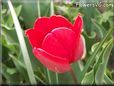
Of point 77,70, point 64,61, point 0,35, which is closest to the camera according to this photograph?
point 64,61

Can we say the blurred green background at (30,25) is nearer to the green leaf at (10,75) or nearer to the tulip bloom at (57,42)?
the green leaf at (10,75)

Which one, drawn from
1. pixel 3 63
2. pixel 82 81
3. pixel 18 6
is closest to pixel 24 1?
pixel 18 6

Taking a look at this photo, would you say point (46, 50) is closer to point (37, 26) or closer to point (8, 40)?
point (37, 26)

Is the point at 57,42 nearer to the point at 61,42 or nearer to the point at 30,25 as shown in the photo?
the point at 61,42

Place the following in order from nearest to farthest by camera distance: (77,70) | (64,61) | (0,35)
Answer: (64,61) < (77,70) < (0,35)

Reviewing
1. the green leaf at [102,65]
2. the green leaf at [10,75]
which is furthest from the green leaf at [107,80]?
the green leaf at [10,75]

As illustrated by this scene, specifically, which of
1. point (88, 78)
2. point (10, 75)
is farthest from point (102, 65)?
point (10, 75)

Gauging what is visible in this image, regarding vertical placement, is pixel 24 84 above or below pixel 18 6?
below

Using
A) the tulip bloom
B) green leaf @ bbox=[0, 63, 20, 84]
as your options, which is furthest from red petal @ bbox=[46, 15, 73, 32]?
green leaf @ bbox=[0, 63, 20, 84]
